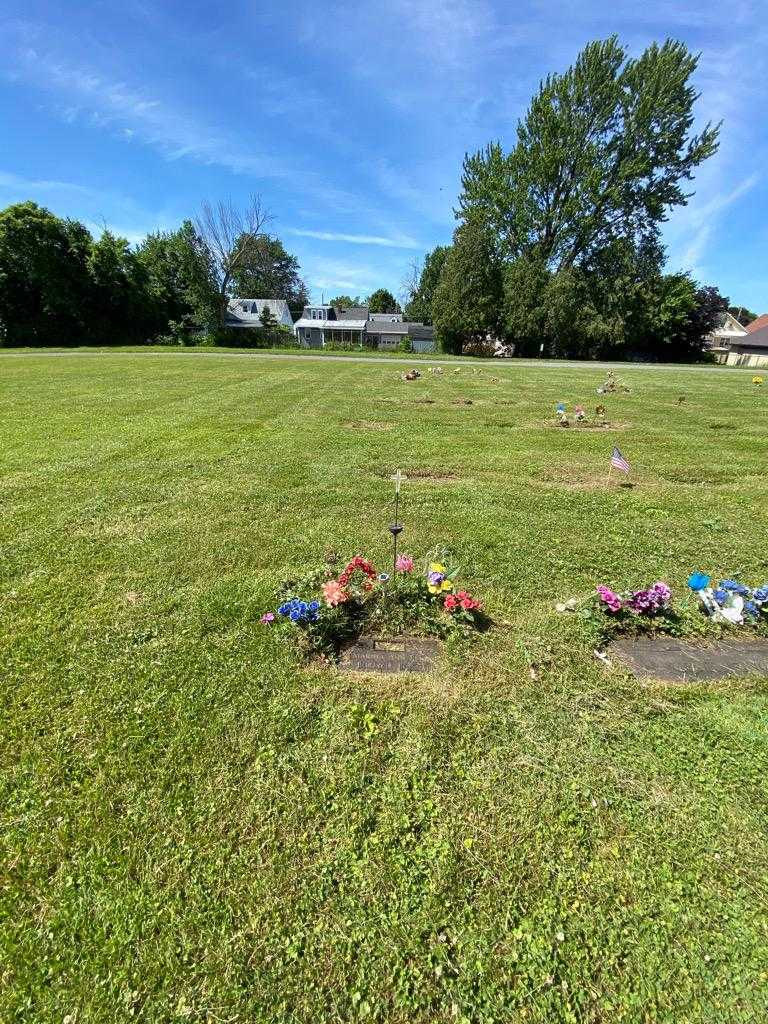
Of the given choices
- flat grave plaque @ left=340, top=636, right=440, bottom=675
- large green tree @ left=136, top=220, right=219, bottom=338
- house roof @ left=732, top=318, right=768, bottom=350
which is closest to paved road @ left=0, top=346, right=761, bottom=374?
large green tree @ left=136, top=220, right=219, bottom=338

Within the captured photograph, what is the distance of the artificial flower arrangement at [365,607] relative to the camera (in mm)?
2590

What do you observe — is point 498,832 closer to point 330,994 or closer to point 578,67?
point 330,994

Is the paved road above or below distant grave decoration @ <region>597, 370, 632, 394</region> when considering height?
above

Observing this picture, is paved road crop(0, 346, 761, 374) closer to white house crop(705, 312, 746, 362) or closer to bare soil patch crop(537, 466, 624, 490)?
bare soil patch crop(537, 466, 624, 490)

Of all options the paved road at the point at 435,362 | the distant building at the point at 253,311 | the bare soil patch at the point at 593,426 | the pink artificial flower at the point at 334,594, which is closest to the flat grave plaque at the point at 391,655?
the pink artificial flower at the point at 334,594

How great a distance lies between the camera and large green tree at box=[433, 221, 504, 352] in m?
29.1

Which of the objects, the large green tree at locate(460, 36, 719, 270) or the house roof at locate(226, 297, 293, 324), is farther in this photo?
the house roof at locate(226, 297, 293, 324)

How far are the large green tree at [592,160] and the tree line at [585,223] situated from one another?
0.19ft

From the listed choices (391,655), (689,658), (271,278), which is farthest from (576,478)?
(271,278)

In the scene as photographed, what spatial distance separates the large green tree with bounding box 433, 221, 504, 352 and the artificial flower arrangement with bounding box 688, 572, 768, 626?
30.0 meters

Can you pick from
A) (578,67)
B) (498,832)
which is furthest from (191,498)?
(578,67)

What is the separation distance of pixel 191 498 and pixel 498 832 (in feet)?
12.9

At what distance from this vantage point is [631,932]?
4.58ft

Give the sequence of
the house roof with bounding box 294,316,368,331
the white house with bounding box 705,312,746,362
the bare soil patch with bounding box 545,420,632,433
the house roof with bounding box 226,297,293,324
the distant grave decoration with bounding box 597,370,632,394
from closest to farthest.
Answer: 1. the bare soil patch with bounding box 545,420,632,433
2. the distant grave decoration with bounding box 597,370,632,394
3. the house roof with bounding box 226,297,293,324
4. the house roof with bounding box 294,316,368,331
5. the white house with bounding box 705,312,746,362
